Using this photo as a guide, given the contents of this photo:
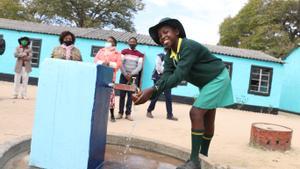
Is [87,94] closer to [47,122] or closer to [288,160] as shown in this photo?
[47,122]

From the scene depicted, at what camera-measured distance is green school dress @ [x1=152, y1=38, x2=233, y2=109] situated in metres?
3.54

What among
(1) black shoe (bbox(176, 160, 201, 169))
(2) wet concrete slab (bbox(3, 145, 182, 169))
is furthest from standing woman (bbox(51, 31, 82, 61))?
(1) black shoe (bbox(176, 160, 201, 169))

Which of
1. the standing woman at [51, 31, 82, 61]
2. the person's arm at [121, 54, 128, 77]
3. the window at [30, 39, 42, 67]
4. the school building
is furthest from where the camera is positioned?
the window at [30, 39, 42, 67]

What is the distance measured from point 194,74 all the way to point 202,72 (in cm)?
8

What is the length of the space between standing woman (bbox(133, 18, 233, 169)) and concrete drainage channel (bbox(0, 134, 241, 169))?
1.28 feet

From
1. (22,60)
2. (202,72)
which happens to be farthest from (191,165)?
(22,60)

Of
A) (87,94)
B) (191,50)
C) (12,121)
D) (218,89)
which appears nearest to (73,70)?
(87,94)

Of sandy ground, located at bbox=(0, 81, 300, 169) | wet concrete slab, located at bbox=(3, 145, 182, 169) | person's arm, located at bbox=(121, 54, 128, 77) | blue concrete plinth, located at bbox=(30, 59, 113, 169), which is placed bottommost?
sandy ground, located at bbox=(0, 81, 300, 169)

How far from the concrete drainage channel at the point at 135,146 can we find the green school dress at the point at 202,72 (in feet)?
1.90

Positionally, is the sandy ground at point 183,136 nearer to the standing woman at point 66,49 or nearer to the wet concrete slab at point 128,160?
the wet concrete slab at point 128,160

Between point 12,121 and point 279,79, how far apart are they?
14.3 m

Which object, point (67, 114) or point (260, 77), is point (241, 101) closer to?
point (260, 77)

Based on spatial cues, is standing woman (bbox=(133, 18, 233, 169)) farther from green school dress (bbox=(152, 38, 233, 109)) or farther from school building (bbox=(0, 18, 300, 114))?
school building (bbox=(0, 18, 300, 114))

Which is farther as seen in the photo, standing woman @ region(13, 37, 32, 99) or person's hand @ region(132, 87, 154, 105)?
standing woman @ region(13, 37, 32, 99)
